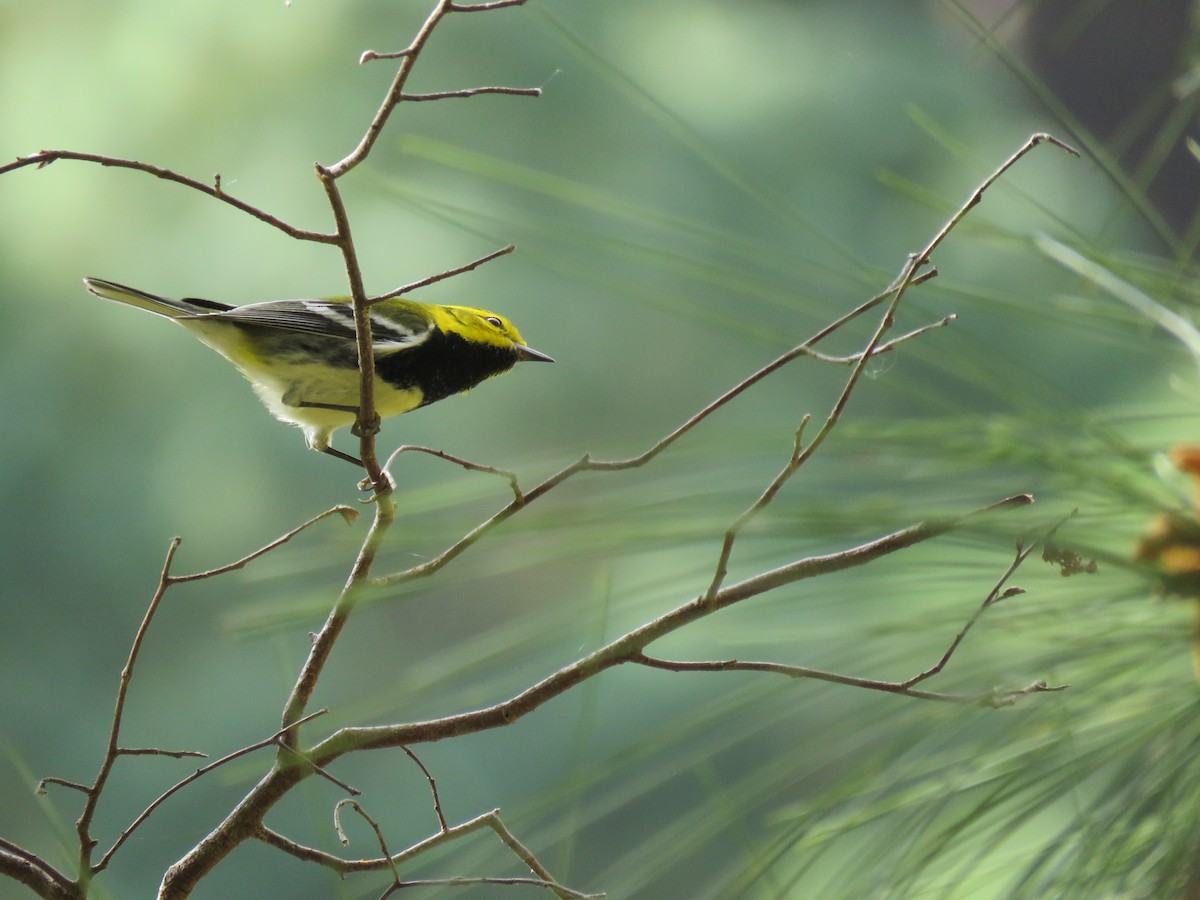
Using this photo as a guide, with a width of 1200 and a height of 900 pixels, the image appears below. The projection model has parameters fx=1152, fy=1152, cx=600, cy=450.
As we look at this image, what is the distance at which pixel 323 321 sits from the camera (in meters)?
0.80

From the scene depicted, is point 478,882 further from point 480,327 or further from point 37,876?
point 480,327

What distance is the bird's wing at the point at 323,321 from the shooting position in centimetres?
78

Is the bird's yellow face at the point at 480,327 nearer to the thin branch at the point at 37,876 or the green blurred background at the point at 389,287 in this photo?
the green blurred background at the point at 389,287

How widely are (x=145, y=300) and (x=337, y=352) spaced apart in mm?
127

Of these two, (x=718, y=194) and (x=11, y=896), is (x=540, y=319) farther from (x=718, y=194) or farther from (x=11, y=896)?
(x=11, y=896)

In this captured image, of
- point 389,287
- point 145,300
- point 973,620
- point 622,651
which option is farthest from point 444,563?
point 389,287

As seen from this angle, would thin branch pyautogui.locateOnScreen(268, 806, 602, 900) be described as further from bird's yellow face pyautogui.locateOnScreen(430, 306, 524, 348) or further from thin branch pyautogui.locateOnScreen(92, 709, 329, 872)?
bird's yellow face pyautogui.locateOnScreen(430, 306, 524, 348)

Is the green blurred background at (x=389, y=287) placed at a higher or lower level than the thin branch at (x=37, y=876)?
higher

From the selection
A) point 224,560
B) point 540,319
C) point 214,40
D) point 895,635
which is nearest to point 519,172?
point 895,635

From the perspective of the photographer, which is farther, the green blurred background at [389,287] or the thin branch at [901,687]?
the green blurred background at [389,287]

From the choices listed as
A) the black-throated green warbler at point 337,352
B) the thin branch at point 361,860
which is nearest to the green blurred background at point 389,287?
the black-throated green warbler at point 337,352

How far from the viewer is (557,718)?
1.61 m

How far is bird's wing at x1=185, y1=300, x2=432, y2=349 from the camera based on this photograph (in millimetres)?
780

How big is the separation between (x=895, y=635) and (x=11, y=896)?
5.06 ft
